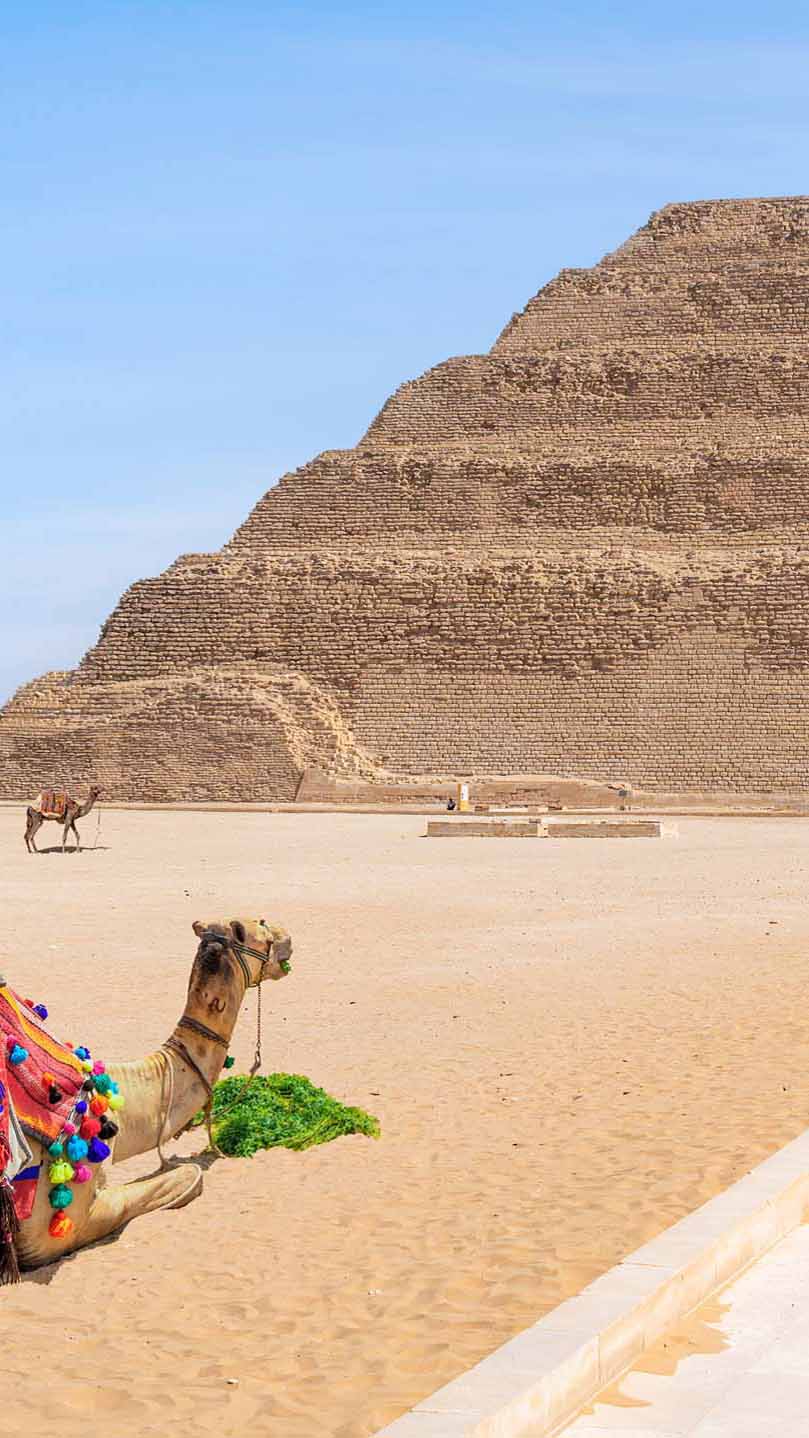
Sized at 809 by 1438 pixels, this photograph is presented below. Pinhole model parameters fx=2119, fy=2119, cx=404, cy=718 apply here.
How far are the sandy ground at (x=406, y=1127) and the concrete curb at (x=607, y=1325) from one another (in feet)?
0.67

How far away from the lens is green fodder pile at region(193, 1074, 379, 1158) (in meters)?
7.44

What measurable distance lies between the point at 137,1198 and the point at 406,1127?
1755 millimetres

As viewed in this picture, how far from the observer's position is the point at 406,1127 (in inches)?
305

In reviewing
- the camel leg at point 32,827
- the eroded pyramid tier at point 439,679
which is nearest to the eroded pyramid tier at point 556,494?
the eroded pyramid tier at point 439,679

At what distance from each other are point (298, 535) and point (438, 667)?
30.5 feet

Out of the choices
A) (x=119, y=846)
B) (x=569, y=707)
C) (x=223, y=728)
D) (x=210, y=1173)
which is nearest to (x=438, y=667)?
(x=569, y=707)

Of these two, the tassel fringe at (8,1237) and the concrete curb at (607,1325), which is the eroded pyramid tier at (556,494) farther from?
the tassel fringe at (8,1237)

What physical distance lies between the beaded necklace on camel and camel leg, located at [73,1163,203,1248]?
0.50ft

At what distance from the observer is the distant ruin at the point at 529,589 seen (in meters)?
49.2

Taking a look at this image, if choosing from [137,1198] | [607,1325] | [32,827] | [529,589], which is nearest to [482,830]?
[32,827]

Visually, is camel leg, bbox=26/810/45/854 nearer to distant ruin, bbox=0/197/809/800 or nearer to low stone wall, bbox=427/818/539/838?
low stone wall, bbox=427/818/539/838

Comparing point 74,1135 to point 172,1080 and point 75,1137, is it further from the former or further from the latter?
point 172,1080

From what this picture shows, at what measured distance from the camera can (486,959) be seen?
13102 mm

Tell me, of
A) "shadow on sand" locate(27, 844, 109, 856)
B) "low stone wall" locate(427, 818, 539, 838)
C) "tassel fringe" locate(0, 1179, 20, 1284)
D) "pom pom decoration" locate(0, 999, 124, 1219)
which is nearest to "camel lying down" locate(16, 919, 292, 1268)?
"pom pom decoration" locate(0, 999, 124, 1219)
